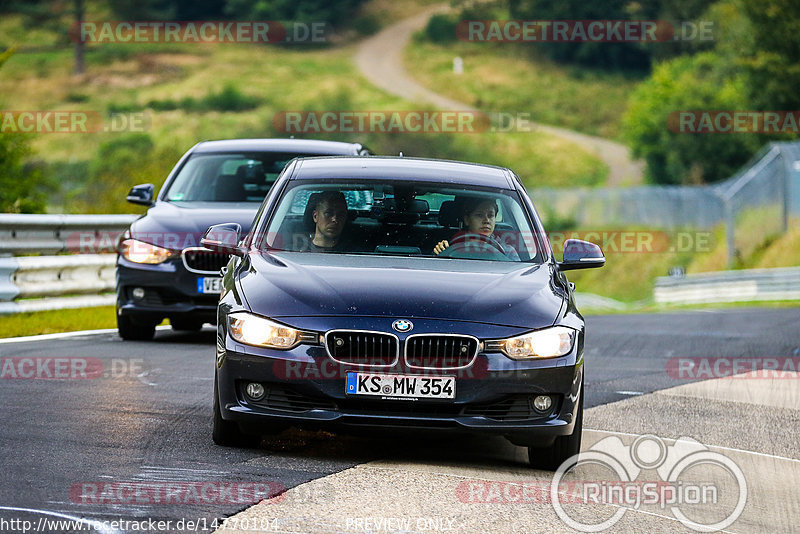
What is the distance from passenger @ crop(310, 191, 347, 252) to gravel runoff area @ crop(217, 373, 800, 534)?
4.51 ft

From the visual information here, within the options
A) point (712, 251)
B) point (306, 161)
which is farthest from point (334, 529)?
point (712, 251)

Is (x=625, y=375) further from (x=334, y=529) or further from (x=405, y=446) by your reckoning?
(x=334, y=529)

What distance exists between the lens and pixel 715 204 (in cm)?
4666

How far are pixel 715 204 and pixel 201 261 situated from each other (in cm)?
3601

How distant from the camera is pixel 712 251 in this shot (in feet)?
152

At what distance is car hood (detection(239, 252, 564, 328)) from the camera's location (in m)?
6.98

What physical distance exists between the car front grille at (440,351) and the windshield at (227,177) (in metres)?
6.94

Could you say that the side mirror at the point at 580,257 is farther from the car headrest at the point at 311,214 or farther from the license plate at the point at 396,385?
the license plate at the point at 396,385

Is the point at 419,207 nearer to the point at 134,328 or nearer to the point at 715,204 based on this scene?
the point at 134,328

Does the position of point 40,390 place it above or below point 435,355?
below

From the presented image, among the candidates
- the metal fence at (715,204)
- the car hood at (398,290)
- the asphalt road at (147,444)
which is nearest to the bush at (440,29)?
the metal fence at (715,204)

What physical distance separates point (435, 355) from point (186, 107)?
10119 centimetres

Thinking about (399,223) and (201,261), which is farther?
(201,261)

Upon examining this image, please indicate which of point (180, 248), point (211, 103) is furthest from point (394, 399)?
point (211, 103)
